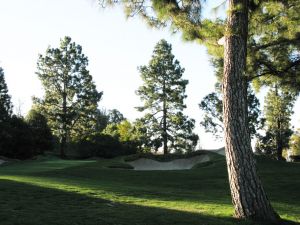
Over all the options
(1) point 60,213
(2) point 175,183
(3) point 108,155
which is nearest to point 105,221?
(1) point 60,213

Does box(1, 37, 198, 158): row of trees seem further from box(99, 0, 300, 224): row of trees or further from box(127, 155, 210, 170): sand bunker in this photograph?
box(99, 0, 300, 224): row of trees

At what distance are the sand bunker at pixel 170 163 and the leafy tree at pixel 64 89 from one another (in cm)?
2079

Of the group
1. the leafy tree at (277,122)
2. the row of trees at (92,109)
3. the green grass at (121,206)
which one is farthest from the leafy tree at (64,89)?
the green grass at (121,206)

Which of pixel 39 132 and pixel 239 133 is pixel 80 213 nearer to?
pixel 239 133

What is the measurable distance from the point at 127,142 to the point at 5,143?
40.3 ft

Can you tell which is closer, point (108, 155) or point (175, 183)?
point (175, 183)

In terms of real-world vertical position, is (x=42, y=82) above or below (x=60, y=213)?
above

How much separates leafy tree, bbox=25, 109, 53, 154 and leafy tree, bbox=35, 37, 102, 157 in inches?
124

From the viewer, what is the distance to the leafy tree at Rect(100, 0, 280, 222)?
29.2 feet

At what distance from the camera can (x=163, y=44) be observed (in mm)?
47719

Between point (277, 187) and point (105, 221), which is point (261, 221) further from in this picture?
point (277, 187)

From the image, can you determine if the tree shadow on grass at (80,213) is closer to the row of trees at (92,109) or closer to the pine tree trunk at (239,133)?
the pine tree trunk at (239,133)

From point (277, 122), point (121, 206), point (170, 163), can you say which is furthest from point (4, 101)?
point (121, 206)

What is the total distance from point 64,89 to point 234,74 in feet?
143
